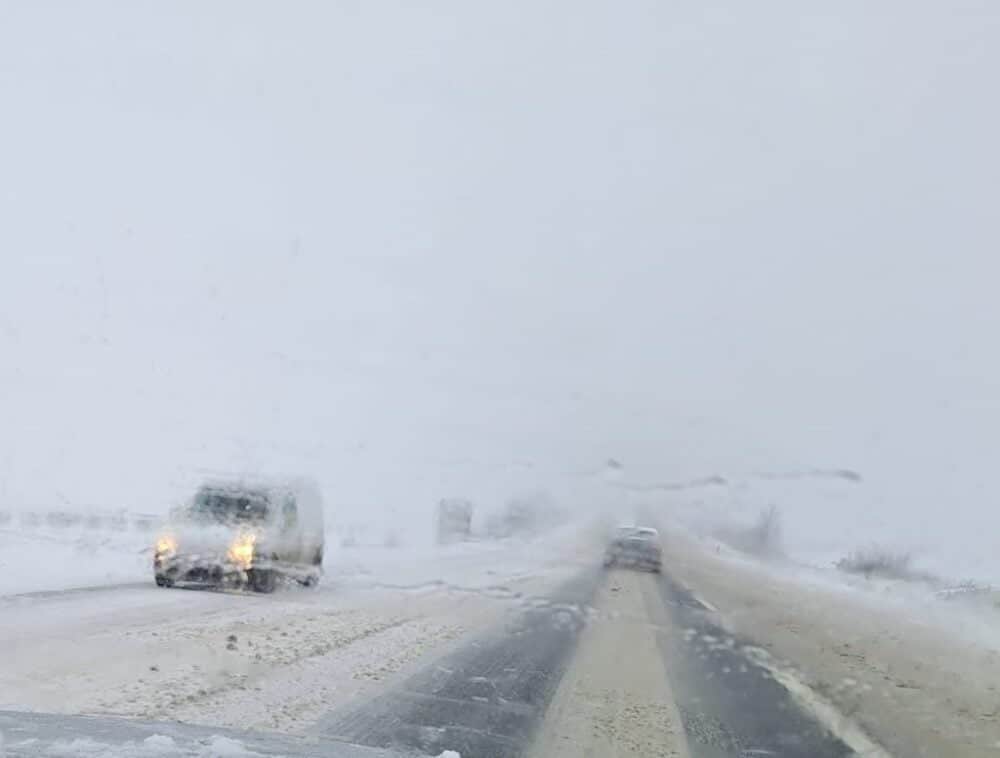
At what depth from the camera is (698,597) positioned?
75.2 feet

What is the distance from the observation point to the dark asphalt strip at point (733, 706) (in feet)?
27.6

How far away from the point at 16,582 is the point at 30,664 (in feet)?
26.0

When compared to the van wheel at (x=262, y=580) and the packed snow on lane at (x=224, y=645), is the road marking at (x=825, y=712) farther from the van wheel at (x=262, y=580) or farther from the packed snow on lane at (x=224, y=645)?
the van wheel at (x=262, y=580)

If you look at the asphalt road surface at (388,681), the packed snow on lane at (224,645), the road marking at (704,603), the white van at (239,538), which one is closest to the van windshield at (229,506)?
the white van at (239,538)

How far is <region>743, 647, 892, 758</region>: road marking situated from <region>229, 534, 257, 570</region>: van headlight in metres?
7.26

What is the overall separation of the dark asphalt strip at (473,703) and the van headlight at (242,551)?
14.8 feet

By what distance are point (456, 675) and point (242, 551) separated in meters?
7.55

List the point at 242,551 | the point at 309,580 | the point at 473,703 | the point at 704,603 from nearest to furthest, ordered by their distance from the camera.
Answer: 1. the point at 473,703
2. the point at 242,551
3. the point at 309,580
4. the point at 704,603

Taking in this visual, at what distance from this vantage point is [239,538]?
17.1 m

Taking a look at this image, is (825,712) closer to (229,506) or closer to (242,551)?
Answer: (242,551)

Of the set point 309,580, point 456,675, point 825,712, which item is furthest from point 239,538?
point 825,712

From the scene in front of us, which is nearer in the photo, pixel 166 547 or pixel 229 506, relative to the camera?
pixel 166 547

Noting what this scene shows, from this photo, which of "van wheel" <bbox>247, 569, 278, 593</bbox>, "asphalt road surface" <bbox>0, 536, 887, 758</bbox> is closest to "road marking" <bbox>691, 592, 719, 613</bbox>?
"asphalt road surface" <bbox>0, 536, 887, 758</bbox>

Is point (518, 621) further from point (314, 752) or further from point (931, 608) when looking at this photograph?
point (314, 752)
